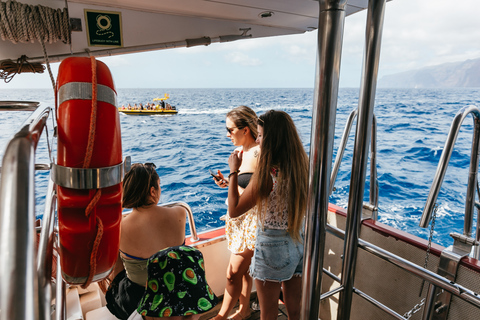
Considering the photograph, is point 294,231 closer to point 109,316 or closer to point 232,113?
point 232,113

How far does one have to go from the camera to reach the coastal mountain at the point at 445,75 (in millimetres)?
42156

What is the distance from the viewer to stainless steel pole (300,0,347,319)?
2.38 feet

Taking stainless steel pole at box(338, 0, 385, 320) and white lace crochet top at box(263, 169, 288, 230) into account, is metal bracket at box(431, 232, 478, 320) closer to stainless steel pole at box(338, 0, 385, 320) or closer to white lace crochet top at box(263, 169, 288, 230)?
stainless steel pole at box(338, 0, 385, 320)

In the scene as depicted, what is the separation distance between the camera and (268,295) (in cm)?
160

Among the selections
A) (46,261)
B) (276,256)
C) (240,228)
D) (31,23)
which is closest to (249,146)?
(240,228)

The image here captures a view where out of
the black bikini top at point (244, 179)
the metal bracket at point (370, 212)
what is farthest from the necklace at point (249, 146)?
the metal bracket at point (370, 212)

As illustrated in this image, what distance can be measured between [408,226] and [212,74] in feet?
164

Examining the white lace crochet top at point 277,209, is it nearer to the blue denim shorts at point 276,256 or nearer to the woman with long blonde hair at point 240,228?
the blue denim shorts at point 276,256

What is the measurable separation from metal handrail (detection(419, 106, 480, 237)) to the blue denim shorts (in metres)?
0.63

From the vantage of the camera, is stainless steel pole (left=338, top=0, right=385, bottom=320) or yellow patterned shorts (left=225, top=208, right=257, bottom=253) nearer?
stainless steel pole (left=338, top=0, right=385, bottom=320)

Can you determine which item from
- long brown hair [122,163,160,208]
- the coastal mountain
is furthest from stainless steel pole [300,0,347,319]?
the coastal mountain

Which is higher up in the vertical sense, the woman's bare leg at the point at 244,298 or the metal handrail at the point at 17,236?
the metal handrail at the point at 17,236

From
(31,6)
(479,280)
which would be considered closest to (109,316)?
(31,6)

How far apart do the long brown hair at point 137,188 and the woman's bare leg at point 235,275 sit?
699 millimetres
